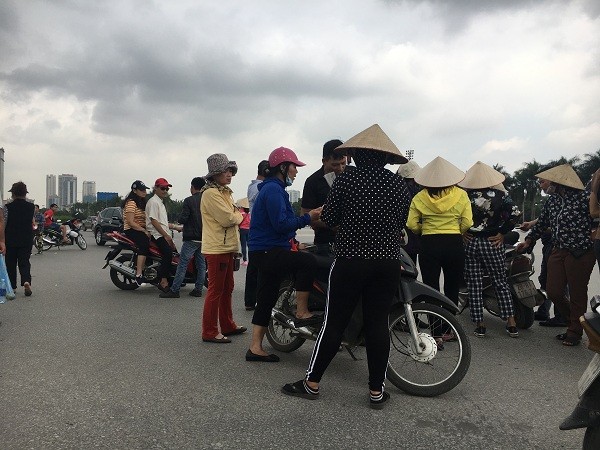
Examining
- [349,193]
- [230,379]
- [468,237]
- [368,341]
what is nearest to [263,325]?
[230,379]

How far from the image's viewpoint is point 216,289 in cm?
A: 536

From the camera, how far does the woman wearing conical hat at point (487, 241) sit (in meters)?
5.80

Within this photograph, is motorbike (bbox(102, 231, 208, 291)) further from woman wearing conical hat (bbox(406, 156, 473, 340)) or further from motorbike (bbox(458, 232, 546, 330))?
motorbike (bbox(458, 232, 546, 330))

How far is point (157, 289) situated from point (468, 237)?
18.0 ft

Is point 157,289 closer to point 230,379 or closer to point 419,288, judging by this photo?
point 230,379

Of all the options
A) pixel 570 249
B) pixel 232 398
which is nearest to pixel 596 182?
pixel 570 249

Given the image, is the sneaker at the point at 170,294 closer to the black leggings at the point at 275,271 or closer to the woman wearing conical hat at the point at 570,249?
the black leggings at the point at 275,271

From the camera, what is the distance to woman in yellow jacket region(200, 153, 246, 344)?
5344 millimetres

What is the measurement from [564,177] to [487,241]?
978 mm

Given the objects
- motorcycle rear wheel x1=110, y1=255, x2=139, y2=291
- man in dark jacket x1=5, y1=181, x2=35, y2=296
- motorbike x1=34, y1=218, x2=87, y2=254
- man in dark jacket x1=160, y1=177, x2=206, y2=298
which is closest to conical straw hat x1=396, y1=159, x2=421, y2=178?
man in dark jacket x1=160, y1=177, x2=206, y2=298

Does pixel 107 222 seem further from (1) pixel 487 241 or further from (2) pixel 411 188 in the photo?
(1) pixel 487 241

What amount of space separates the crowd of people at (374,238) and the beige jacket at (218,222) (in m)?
0.01

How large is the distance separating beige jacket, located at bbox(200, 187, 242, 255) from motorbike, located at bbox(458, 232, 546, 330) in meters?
2.64

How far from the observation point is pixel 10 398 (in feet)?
12.4
